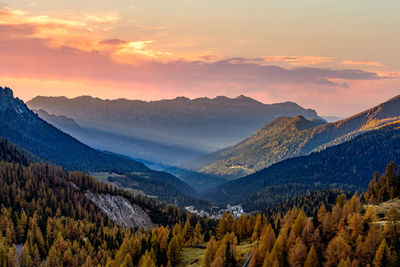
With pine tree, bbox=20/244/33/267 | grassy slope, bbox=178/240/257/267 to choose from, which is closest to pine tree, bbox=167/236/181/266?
grassy slope, bbox=178/240/257/267

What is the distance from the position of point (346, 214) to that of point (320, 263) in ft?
91.9

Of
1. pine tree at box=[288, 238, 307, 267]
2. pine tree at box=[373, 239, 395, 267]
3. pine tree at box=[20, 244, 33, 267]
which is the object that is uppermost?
pine tree at box=[373, 239, 395, 267]

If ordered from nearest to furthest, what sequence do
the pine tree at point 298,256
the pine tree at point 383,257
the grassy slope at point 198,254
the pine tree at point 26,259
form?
the pine tree at point 383,257, the pine tree at point 298,256, the grassy slope at point 198,254, the pine tree at point 26,259

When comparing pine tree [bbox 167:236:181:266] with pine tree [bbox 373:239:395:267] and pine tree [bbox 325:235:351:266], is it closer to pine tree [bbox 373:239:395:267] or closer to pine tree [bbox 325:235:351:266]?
pine tree [bbox 325:235:351:266]

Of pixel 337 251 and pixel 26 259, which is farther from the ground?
pixel 337 251

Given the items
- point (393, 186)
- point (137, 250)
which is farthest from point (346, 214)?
point (137, 250)

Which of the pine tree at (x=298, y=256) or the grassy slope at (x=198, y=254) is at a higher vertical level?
the pine tree at (x=298, y=256)

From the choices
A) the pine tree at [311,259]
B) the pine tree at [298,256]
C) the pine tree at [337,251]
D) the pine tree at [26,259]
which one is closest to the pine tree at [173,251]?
the pine tree at [298,256]

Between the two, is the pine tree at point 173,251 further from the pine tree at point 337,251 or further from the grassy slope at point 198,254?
the pine tree at point 337,251

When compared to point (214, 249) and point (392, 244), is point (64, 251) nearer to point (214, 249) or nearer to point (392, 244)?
point (214, 249)

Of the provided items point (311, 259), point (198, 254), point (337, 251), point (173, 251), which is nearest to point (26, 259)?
point (173, 251)

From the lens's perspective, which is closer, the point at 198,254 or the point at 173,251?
the point at 173,251

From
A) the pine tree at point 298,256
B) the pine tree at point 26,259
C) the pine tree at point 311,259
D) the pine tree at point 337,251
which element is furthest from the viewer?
the pine tree at point 26,259

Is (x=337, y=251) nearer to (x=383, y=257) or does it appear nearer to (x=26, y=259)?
(x=383, y=257)
